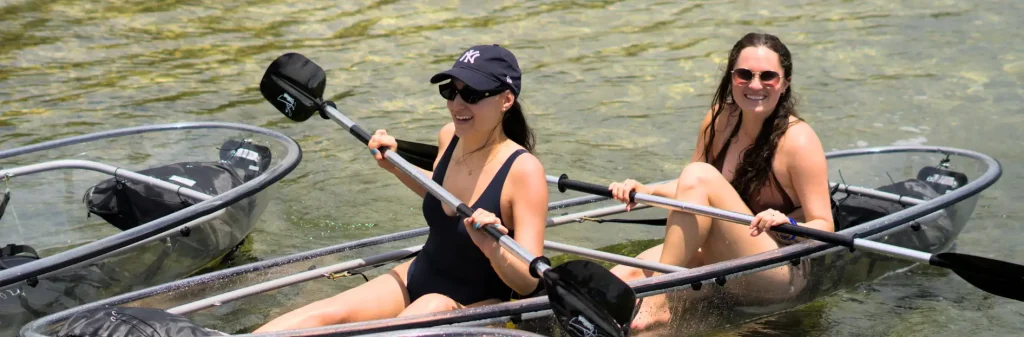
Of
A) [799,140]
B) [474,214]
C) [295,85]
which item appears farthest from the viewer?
[295,85]

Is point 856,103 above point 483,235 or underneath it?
underneath

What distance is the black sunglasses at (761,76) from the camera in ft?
14.3

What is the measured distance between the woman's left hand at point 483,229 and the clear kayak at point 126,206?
1.62m

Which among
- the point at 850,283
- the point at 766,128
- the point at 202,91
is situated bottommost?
the point at 202,91

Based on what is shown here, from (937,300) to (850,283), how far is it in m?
0.78

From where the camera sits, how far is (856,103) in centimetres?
862

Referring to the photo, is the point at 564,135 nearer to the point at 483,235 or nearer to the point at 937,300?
the point at 937,300

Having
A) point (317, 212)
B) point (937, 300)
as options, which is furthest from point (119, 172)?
point (937, 300)

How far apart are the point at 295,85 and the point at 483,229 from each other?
1.97 m

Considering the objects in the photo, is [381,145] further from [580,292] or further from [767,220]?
[767,220]

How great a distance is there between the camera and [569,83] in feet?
30.6

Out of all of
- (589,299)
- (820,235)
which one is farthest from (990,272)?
(589,299)

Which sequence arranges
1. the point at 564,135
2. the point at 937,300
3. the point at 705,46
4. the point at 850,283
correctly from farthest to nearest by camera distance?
the point at 705,46 < the point at 564,135 < the point at 937,300 < the point at 850,283

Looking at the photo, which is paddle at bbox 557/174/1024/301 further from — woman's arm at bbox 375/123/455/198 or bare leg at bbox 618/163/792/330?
woman's arm at bbox 375/123/455/198
